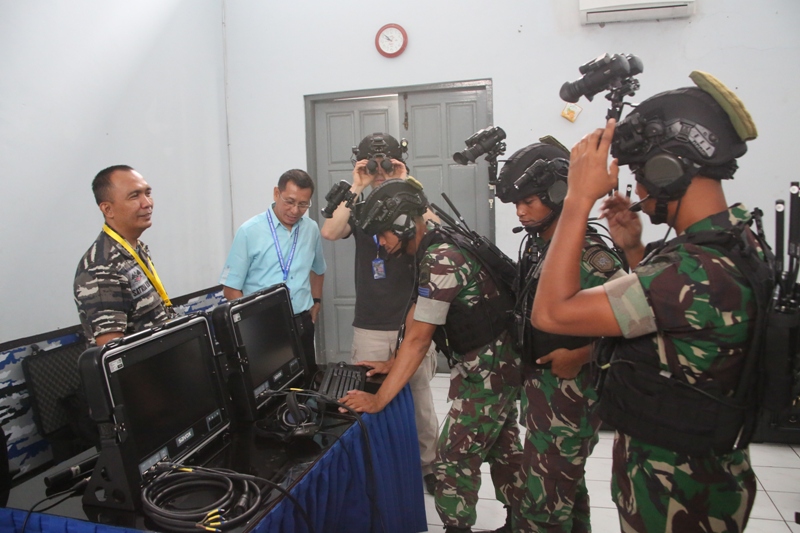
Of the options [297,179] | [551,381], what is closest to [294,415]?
[551,381]

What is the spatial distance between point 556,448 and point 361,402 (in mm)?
673

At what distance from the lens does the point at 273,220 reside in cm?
309


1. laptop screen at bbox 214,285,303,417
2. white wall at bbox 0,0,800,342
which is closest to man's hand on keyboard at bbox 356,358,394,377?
laptop screen at bbox 214,285,303,417

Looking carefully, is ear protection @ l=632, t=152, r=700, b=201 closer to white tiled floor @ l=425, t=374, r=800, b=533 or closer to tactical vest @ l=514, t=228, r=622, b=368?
tactical vest @ l=514, t=228, r=622, b=368

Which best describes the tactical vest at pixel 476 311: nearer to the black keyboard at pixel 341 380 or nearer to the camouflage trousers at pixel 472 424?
the camouflage trousers at pixel 472 424

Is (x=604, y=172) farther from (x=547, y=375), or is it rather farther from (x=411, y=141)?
(x=411, y=141)

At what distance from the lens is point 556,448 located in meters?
1.81

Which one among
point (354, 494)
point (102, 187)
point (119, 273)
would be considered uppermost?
point (102, 187)

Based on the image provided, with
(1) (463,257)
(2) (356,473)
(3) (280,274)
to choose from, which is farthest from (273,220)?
(2) (356,473)

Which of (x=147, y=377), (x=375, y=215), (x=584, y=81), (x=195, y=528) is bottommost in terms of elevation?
(x=195, y=528)

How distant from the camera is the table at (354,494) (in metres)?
1.30

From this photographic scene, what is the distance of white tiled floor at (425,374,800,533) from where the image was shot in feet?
8.13

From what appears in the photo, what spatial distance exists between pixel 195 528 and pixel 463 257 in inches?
47.4

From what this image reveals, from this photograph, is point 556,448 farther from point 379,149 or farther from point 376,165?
point 379,149
